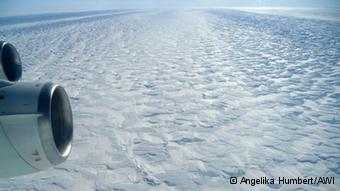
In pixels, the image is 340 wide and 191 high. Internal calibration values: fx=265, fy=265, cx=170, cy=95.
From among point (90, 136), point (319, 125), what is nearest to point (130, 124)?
point (90, 136)

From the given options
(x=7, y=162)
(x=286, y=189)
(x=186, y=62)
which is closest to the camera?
(x=7, y=162)

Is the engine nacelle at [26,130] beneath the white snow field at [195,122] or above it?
above

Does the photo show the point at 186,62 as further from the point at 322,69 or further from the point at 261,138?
the point at 261,138

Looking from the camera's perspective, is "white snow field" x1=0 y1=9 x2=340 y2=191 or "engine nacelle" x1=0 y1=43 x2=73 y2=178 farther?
"white snow field" x1=0 y1=9 x2=340 y2=191

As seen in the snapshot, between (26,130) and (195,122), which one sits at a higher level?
(26,130)

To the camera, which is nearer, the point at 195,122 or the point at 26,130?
the point at 26,130

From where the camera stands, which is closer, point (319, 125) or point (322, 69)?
point (319, 125)

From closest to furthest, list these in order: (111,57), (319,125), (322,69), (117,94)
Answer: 1. (319,125)
2. (117,94)
3. (322,69)
4. (111,57)

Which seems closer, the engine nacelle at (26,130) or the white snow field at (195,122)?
the engine nacelle at (26,130)

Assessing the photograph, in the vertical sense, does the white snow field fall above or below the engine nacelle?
below

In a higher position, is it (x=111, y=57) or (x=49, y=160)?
(x=49, y=160)
